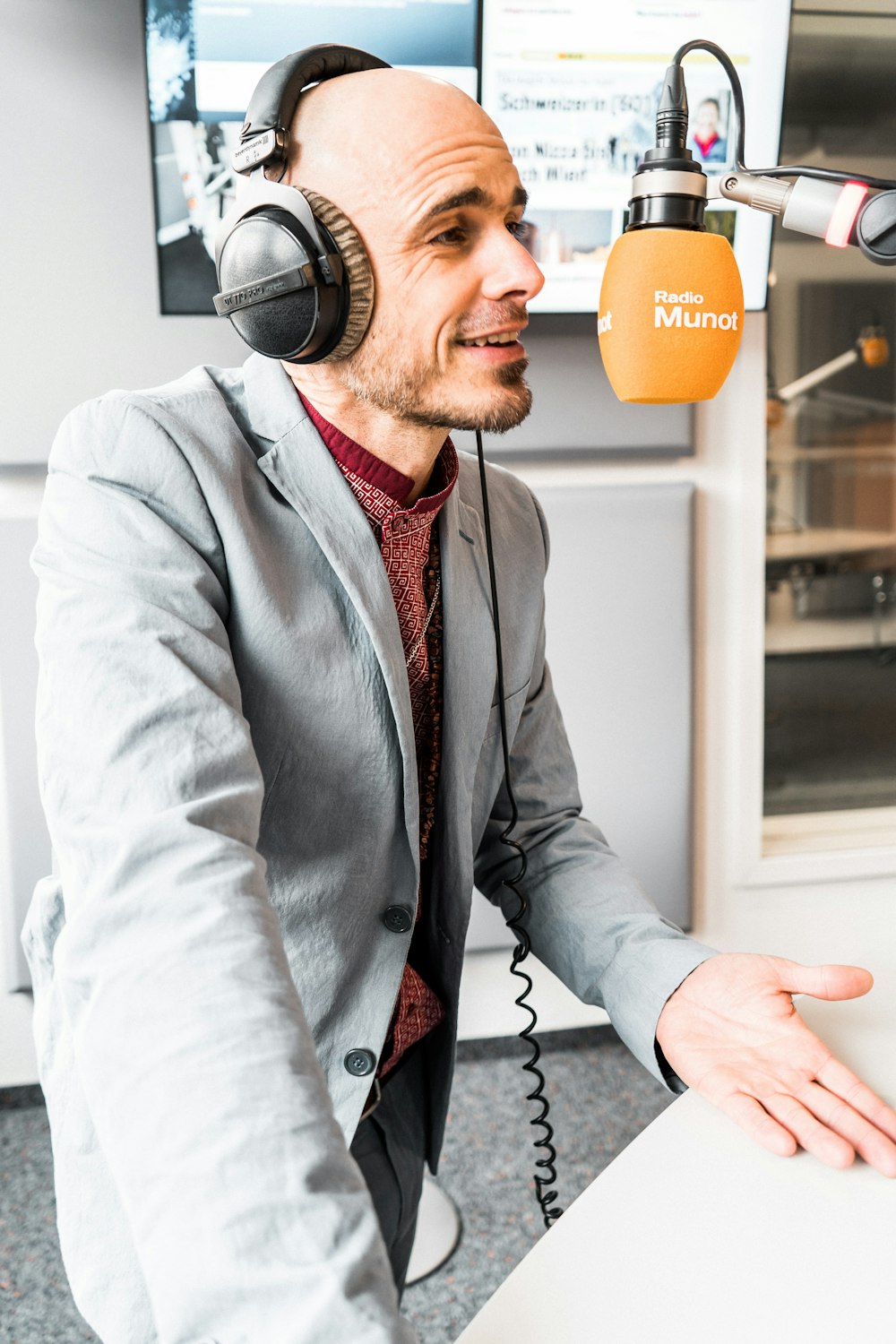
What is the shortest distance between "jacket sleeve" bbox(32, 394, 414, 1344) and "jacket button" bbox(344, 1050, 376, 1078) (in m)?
0.31

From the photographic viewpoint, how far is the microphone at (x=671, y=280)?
2.52 feet

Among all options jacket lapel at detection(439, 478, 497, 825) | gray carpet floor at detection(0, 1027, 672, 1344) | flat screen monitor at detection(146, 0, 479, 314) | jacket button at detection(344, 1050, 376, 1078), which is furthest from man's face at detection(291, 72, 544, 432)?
gray carpet floor at detection(0, 1027, 672, 1344)

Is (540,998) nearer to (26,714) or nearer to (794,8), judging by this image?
(26,714)

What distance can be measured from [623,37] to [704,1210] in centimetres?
185

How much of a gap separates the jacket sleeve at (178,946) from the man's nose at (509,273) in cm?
32

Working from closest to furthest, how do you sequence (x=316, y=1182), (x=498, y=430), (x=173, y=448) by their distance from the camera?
(x=316, y=1182), (x=173, y=448), (x=498, y=430)

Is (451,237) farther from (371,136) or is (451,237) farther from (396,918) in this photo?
(396,918)

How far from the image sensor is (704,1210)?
630 mm

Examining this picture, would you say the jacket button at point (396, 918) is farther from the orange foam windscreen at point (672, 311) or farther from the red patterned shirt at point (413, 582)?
the orange foam windscreen at point (672, 311)

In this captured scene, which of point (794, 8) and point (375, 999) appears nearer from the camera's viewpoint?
point (375, 999)

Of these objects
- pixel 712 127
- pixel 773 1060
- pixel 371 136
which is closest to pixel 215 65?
pixel 712 127

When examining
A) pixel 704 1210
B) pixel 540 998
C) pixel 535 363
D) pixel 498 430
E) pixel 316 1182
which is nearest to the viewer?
pixel 316 1182

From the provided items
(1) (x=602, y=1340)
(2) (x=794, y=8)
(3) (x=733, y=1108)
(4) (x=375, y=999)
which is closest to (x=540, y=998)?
(4) (x=375, y=999)

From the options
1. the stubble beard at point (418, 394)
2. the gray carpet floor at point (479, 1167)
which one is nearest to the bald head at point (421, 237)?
the stubble beard at point (418, 394)
